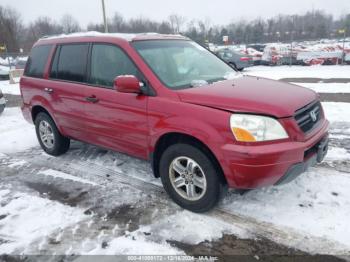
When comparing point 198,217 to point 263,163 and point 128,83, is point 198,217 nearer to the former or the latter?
point 263,163

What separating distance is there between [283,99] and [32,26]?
7342 cm

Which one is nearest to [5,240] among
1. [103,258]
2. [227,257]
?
[103,258]

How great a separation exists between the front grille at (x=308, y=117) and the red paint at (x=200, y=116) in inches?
2.4

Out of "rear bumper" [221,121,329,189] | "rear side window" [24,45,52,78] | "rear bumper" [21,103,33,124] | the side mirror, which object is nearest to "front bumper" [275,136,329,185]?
"rear bumper" [221,121,329,189]

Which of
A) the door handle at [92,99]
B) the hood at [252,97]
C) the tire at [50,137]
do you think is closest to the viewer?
the hood at [252,97]

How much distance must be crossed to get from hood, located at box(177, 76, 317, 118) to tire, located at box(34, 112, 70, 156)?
9.23ft

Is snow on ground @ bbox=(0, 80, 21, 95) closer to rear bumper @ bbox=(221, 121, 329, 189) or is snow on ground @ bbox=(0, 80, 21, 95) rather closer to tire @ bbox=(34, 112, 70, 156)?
tire @ bbox=(34, 112, 70, 156)

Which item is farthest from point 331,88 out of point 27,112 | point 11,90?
point 11,90

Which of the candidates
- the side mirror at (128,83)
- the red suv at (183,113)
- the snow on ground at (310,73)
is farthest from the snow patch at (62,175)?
the snow on ground at (310,73)

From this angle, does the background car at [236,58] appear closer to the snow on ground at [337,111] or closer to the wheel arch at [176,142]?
the snow on ground at [337,111]

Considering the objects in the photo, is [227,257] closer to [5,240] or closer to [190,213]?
[190,213]

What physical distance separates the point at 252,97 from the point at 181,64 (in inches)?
47.0

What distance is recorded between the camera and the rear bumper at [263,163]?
308cm

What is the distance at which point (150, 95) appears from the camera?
147 inches
